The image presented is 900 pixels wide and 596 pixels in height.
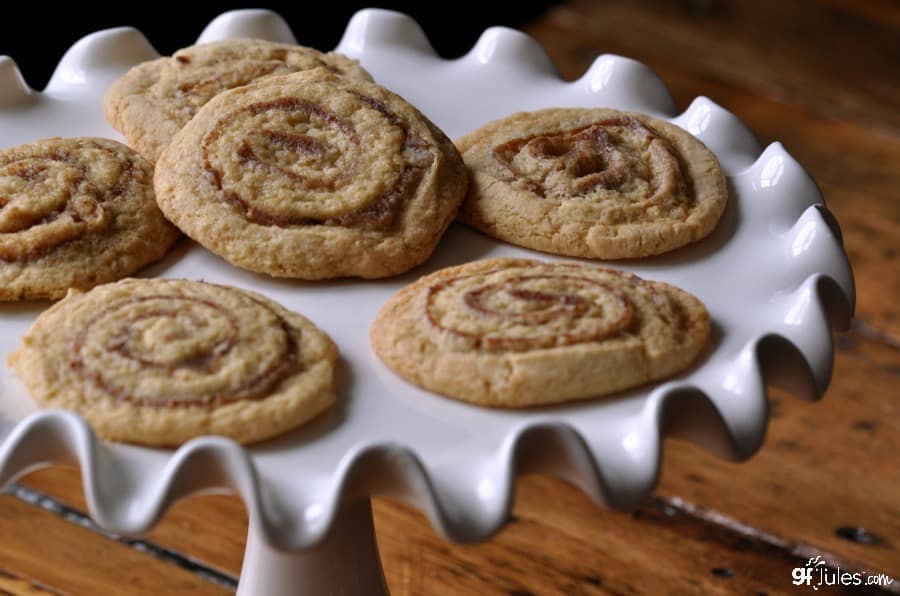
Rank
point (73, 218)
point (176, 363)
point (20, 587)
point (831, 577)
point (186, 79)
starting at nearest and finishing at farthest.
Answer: point (176, 363) → point (73, 218) → point (186, 79) → point (20, 587) → point (831, 577)

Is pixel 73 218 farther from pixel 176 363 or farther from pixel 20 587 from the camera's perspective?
pixel 20 587

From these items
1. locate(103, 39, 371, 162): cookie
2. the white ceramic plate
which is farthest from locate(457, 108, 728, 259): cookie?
locate(103, 39, 371, 162): cookie

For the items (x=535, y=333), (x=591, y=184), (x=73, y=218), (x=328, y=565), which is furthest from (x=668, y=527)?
(x=73, y=218)

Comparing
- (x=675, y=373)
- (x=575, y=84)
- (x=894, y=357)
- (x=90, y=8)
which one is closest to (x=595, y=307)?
(x=675, y=373)

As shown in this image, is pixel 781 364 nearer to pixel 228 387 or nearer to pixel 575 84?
pixel 228 387

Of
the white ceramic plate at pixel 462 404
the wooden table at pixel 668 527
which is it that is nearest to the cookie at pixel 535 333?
the white ceramic plate at pixel 462 404
